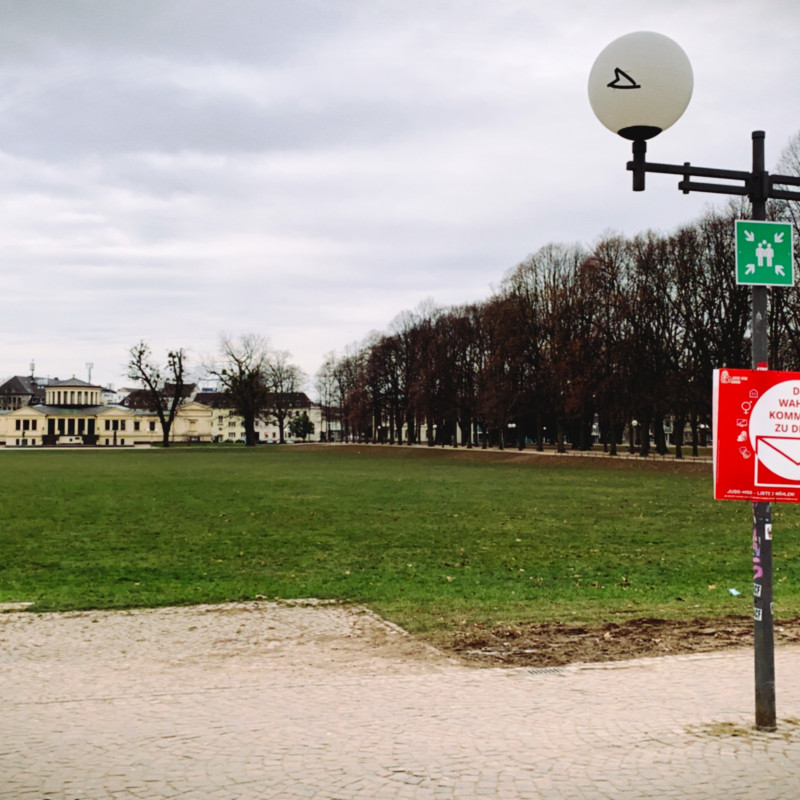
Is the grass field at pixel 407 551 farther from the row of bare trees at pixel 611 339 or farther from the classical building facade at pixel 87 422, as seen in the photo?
the classical building facade at pixel 87 422

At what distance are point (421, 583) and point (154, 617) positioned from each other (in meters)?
4.71

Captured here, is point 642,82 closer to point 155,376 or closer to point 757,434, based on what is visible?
point 757,434

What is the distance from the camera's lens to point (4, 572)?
16.5m

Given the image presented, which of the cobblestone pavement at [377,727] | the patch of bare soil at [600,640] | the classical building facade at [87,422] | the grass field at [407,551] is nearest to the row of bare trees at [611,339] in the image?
the grass field at [407,551]

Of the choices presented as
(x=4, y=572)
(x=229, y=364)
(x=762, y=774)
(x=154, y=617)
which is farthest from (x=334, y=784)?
(x=229, y=364)

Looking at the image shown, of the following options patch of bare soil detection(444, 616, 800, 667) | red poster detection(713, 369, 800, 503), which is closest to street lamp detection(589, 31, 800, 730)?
red poster detection(713, 369, 800, 503)

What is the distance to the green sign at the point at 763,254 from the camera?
635cm

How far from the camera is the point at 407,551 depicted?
63.0 feet

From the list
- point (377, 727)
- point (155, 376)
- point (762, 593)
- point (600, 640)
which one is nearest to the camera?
point (762, 593)

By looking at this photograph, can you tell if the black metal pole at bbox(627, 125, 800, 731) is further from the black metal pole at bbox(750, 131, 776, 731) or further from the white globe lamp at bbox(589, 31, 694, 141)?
the white globe lamp at bbox(589, 31, 694, 141)

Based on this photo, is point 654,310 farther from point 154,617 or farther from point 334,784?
point 334,784

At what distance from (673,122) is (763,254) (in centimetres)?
117

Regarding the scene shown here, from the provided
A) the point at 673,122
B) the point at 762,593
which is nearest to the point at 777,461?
the point at 762,593

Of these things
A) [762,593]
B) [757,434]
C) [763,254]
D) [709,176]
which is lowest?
[762,593]
